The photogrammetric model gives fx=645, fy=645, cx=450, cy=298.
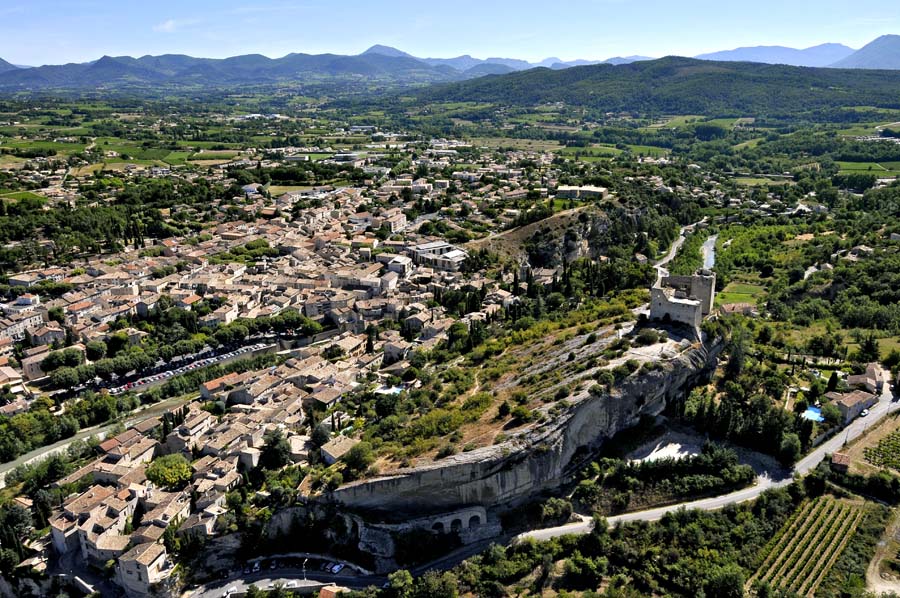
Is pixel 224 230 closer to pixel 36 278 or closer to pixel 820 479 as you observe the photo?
pixel 36 278

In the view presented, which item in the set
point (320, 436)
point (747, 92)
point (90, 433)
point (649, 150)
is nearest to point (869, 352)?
point (320, 436)

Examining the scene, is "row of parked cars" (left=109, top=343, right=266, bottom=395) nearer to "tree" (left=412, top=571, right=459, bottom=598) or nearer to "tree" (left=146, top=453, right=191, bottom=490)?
"tree" (left=146, top=453, right=191, bottom=490)

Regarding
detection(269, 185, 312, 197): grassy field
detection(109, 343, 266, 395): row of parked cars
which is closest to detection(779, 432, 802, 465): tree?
detection(109, 343, 266, 395): row of parked cars

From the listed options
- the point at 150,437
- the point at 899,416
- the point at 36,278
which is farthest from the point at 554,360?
the point at 36,278

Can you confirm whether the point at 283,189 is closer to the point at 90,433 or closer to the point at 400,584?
the point at 90,433

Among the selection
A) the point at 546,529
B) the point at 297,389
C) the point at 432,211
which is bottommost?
the point at 546,529

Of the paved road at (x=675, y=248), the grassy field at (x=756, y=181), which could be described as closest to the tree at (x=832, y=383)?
the paved road at (x=675, y=248)

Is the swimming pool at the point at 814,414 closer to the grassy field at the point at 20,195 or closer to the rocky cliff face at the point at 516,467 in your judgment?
the rocky cliff face at the point at 516,467
